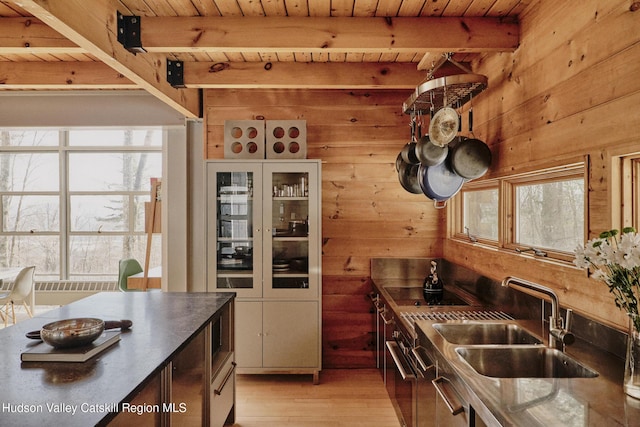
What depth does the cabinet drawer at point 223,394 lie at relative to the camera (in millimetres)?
2285

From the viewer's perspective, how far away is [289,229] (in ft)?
11.3

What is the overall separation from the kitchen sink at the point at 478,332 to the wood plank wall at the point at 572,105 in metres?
0.30

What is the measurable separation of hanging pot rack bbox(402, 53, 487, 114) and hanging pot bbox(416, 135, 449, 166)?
9.3 inches

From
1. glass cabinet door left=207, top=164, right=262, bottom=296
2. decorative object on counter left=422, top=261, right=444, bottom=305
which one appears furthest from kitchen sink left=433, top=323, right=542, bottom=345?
glass cabinet door left=207, top=164, right=262, bottom=296

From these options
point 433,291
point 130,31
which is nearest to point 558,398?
point 433,291

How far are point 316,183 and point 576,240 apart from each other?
1.94 meters

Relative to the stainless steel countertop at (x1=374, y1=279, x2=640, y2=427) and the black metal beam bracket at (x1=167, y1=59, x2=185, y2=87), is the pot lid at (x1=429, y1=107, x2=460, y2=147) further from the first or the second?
the black metal beam bracket at (x1=167, y1=59, x2=185, y2=87)

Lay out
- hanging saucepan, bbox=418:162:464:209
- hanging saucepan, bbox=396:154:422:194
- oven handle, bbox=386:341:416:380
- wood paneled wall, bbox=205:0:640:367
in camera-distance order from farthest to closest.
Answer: hanging saucepan, bbox=396:154:422:194, hanging saucepan, bbox=418:162:464:209, oven handle, bbox=386:341:416:380, wood paneled wall, bbox=205:0:640:367

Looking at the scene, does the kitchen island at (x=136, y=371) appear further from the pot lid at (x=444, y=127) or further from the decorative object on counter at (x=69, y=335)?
the pot lid at (x=444, y=127)

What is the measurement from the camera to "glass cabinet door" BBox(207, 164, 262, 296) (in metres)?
3.39

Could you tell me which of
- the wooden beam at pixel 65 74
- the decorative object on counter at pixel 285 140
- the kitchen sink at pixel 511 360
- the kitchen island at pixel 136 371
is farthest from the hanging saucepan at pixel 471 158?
the wooden beam at pixel 65 74

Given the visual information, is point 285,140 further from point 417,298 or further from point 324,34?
point 417,298

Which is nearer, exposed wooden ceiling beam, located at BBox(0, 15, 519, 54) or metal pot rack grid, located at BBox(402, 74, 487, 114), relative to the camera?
metal pot rack grid, located at BBox(402, 74, 487, 114)

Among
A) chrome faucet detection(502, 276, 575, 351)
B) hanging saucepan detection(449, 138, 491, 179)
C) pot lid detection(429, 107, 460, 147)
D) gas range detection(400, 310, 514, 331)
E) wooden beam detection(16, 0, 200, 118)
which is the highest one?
wooden beam detection(16, 0, 200, 118)
